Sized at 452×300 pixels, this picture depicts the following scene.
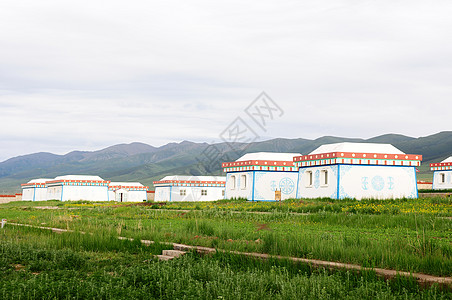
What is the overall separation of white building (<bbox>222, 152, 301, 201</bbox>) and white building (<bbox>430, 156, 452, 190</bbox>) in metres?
21.4

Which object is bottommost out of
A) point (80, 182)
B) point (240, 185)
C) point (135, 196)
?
point (135, 196)

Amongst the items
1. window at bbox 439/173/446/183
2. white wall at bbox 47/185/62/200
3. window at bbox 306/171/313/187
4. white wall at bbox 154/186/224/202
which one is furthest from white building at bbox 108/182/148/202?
window at bbox 439/173/446/183

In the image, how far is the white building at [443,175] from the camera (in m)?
55.6

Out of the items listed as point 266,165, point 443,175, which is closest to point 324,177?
point 266,165

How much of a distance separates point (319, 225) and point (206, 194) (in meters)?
45.4

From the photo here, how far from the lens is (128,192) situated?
245ft

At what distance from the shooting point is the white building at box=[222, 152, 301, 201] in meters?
43.5

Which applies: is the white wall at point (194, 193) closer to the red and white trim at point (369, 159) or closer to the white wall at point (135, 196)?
the white wall at point (135, 196)

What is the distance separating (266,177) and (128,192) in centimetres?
3611

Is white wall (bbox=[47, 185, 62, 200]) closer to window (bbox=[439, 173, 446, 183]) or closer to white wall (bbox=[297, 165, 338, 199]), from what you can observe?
white wall (bbox=[297, 165, 338, 199])

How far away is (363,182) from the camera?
3325 cm

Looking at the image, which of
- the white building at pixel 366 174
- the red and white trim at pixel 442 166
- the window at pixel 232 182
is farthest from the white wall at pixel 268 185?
the red and white trim at pixel 442 166

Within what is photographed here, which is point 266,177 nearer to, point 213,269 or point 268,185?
point 268,185

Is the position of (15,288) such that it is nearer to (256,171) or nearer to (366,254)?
(366,254)
